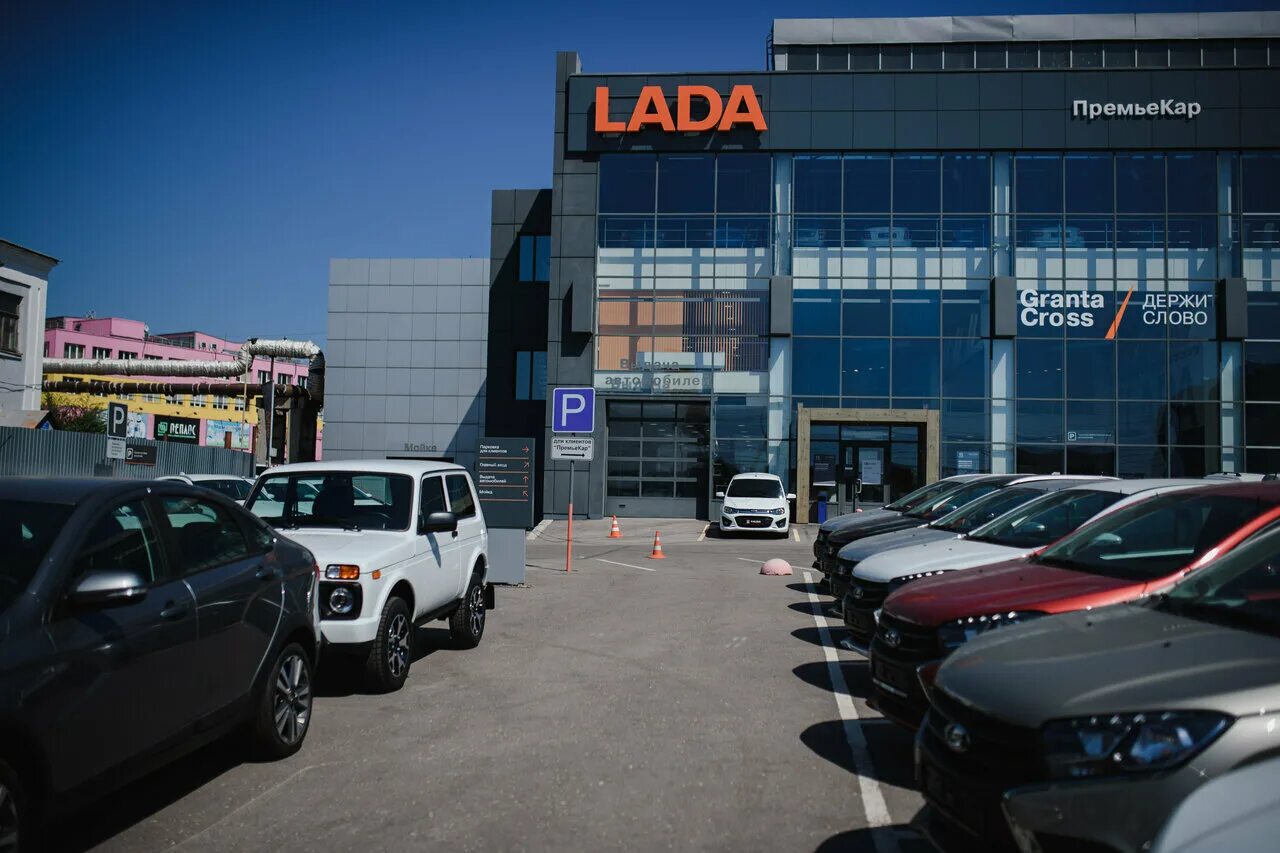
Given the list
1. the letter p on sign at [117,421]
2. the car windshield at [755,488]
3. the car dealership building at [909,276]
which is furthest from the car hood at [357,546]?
the car dealership building at [909,276]

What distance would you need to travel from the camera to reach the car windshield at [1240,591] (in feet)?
13.0

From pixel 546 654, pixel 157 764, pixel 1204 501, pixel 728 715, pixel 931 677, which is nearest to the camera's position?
pixel 157 764

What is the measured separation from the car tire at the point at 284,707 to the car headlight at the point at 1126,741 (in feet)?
13.7

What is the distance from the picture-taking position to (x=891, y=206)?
31391 mm

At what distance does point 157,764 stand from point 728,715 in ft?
12.5

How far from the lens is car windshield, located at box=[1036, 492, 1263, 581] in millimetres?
5734

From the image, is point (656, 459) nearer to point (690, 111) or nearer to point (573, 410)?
point (690, 111)

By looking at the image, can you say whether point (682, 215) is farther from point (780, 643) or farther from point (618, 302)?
point (780, 643)

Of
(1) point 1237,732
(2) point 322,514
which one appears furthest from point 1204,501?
(2) point 322,514

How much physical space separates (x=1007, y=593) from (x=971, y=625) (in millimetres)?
328

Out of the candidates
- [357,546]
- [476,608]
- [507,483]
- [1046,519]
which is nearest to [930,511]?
[1046,519]

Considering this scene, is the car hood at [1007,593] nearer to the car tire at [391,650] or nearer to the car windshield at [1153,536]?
the car windshield at [1153,536]

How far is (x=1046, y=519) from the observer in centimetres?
883

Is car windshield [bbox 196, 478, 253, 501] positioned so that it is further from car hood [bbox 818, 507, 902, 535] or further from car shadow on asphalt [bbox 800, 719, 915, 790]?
car shadow on asphalt [bbox 800, 719, 915, 790]
